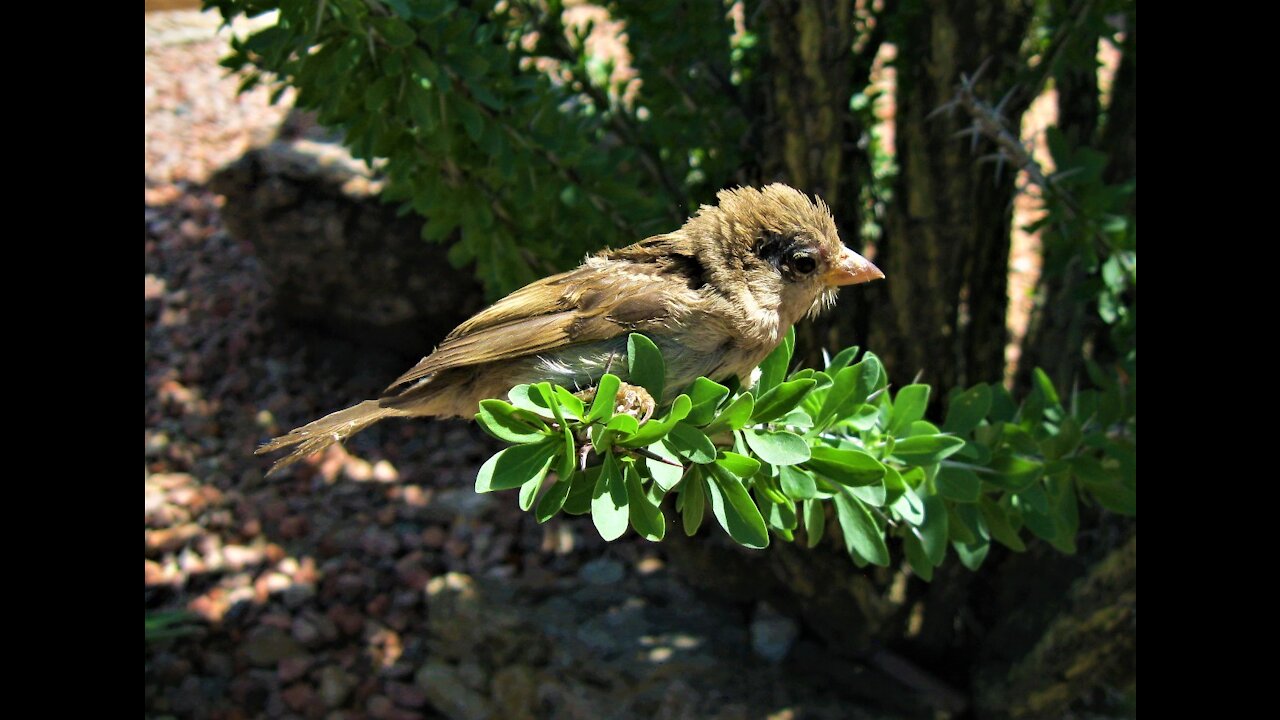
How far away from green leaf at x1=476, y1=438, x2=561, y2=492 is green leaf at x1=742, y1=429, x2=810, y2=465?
0.39 meters

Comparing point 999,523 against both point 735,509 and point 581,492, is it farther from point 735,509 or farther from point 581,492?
point 581,492

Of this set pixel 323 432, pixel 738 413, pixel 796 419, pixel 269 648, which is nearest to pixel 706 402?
pixel 738 413

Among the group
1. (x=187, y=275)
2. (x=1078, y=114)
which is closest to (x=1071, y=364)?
(x=1078, y=114)

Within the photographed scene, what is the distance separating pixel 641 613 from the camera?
4.34 metres

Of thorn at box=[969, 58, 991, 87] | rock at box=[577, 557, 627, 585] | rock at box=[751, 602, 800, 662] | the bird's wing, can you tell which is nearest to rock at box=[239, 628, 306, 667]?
rock at box=[577, 557, 627, 585]

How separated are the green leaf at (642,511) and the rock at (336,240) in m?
3.32

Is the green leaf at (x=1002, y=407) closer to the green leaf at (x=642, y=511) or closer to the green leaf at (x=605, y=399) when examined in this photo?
the green leaf at (x=642, y=511)

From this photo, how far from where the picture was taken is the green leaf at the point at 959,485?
2639mm

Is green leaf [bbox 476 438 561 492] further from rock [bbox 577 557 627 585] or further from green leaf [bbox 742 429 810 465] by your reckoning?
rock [bbox 577 557 627 585]

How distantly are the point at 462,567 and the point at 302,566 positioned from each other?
0.68m

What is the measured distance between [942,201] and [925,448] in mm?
1364

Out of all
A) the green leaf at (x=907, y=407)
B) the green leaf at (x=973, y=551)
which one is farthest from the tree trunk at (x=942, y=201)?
the green leaf at (x=907, y=407)

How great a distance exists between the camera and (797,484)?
2.20 metres
